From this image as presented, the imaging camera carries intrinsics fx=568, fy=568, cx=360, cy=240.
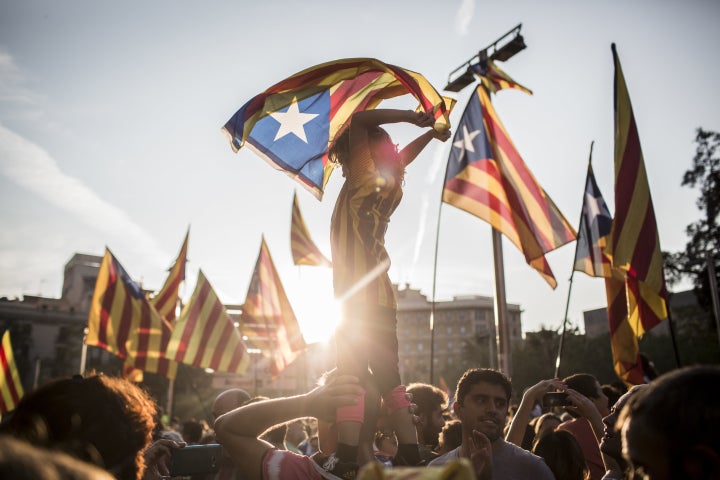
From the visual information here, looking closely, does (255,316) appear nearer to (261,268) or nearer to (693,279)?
(261,268)

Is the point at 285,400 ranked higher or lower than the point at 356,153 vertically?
lower

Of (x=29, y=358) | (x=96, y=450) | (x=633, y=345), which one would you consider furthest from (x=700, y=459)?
(x=29, y=358)

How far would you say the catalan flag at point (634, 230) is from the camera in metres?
6.67

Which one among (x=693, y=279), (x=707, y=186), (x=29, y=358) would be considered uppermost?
(x=707, y=186)

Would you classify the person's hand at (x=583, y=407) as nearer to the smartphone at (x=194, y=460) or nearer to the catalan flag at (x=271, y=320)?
the smartphone at (x=194, y=460)

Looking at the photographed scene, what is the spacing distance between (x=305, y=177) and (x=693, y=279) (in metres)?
29.5

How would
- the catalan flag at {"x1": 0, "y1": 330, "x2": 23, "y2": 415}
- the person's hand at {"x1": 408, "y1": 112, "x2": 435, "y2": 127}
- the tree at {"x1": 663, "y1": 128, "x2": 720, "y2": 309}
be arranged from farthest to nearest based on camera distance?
the tree at {"x1": 663, "y1": 128, "x2": 720, "y2": 309} → the catalan flag at {"x1": 0, "y1": 330, "x2": 23, "y2": 415} → the person's hand at {"x1": 408, "y1": 112, "x2": 435, "y2": 127}

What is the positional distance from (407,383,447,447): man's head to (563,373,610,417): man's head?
1110mm

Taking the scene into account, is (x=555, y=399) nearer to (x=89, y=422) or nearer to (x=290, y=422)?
(x=290, y=422)

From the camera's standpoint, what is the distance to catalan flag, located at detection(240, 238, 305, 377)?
1382 centimetres

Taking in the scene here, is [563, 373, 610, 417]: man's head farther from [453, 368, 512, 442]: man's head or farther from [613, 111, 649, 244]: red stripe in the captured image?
[613, 111, 649, 244]: red stripe

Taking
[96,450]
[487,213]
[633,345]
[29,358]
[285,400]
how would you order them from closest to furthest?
[96,450] → [285,400] → [633,345] → [487,213] → [29,358]

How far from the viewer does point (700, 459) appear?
139cm

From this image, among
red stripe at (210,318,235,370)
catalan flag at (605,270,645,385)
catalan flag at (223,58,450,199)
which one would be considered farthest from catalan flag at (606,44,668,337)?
red stripe at (210,318,235,370)
